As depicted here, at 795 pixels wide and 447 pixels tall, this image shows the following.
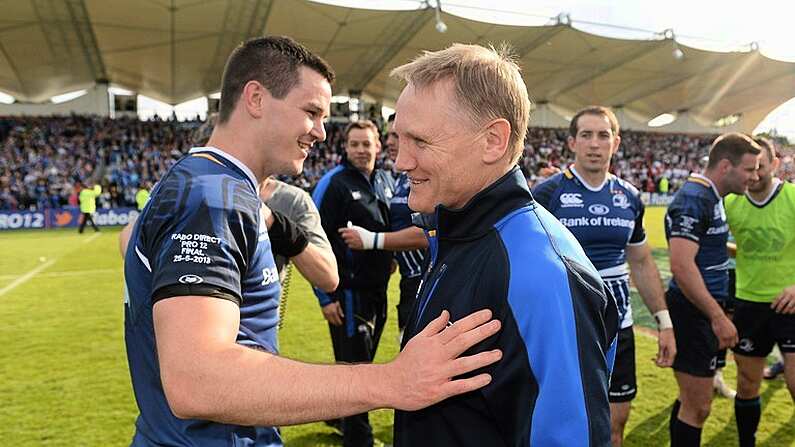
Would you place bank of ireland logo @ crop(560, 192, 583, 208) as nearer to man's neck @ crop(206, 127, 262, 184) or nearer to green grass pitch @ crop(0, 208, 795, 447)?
green grass pitch @ crop(0, 208, 795, 447)

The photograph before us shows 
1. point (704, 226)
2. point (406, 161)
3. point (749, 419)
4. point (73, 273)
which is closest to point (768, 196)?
point (704, 226)

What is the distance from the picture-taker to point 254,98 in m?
1.98

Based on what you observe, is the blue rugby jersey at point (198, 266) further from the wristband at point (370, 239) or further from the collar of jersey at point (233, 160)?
the wristband at point (370, 239)

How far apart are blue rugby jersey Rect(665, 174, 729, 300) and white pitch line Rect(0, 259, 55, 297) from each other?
1099 cm

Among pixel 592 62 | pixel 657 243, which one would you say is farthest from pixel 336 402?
pixel 592 62

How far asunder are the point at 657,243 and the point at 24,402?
1488 centimetres

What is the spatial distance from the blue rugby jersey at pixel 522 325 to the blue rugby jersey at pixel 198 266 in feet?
1.76

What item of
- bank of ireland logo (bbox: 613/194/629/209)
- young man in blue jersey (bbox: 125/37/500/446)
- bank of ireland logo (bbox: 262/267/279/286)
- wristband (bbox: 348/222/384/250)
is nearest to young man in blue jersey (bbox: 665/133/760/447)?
bank of ireland logo (bbox: 613/194/629/209)

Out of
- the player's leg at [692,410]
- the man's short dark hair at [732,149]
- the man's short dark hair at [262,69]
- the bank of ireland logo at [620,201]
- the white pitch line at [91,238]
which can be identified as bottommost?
the player's leg at [692,410]

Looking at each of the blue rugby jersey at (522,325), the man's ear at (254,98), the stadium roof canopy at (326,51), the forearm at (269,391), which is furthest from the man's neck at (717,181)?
the stadium roof canopy at (326,51)

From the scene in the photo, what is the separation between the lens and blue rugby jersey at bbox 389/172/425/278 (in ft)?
16.7

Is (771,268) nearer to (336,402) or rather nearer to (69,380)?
(336,402)

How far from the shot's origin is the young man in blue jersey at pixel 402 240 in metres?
4.27

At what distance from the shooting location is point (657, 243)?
50.8ft
